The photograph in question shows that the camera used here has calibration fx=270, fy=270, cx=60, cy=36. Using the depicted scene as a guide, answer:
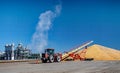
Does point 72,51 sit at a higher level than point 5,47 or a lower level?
lower

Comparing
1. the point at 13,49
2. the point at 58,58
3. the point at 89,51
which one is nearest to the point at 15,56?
the point at 13,49

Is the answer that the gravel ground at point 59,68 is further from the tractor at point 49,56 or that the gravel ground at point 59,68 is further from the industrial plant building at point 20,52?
the industrial plant building at point 20,52

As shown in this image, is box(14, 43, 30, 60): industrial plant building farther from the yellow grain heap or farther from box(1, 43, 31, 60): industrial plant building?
the yellow grain heap

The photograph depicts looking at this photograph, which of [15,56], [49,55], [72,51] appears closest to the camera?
[49,55]

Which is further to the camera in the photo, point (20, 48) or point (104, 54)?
point (20, 48)

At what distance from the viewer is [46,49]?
6334 centimetres

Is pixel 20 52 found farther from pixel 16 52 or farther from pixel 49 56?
pixel 49 56

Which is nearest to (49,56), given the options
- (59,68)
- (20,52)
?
(59,68)

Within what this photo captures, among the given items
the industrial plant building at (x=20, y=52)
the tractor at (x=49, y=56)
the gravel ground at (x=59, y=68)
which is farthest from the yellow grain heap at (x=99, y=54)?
the gravel ground at (x=59, y=68)

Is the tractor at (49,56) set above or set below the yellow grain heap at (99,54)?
below

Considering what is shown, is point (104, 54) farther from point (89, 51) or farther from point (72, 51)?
point (72, 51)

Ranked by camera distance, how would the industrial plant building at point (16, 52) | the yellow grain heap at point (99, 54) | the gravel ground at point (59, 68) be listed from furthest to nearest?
the industrial plant building at point (16, 52) < the yellow grain heap at point (99, 54) < the gravel ground at point (59, 68)

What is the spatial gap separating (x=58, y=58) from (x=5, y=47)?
307 ft

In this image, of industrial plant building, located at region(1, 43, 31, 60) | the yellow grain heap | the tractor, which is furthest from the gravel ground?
industrial plant building, located at region(1, 43, 31, 60)
